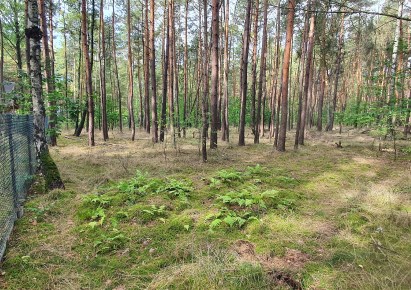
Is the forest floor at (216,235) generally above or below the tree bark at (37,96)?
below

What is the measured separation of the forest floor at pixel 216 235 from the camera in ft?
9.90

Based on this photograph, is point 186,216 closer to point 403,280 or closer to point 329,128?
point 403,280

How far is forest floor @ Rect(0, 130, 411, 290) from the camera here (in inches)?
119

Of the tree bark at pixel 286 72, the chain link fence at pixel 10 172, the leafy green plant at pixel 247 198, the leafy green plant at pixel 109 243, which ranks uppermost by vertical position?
the tree bark at pixel 286 72

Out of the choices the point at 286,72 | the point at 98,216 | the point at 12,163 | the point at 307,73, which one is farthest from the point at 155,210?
the point at 307,73

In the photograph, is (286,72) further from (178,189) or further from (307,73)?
(178,189)

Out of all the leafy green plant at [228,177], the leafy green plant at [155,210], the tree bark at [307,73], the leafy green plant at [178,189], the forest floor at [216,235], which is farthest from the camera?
the tree bark at [307,73]

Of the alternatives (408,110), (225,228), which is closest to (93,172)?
→ (225,228)

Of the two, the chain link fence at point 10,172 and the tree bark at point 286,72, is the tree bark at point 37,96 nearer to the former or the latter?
the chain link fence at point 10,172

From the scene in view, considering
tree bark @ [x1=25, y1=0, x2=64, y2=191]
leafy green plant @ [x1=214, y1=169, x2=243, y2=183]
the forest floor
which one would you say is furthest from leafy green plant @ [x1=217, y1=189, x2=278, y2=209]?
tree bark @ [x1=25, y1=0, x2=64, y2=191]

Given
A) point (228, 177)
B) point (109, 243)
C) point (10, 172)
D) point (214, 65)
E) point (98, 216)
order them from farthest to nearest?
point (214, 65)
point (228, 177)
point (98, 216)
point (10, 172)
point (109, 243)

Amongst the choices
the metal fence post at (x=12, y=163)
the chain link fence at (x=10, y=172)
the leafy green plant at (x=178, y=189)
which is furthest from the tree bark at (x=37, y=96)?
the leafy green plant at (x=178, y=189)

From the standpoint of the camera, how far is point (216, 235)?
409 cm

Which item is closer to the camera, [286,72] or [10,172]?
[10,172]
